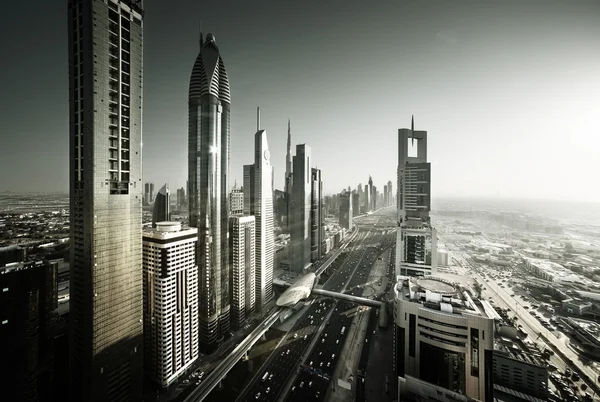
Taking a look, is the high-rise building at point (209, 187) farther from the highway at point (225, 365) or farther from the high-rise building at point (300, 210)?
the high-rise building at point (300, 210)

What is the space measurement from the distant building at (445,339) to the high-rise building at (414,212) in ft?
63.8

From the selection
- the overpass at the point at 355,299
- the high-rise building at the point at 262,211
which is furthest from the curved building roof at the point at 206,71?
the overpass at the point at 355,299

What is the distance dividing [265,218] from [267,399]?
25687 mm

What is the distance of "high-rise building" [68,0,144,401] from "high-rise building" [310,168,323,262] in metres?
49.0

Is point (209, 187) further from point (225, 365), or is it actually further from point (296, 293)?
point (296, 293)

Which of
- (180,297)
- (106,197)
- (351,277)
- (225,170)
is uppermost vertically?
(225,170)

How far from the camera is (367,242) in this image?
95.9m

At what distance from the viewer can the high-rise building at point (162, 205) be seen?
36188 millimetres

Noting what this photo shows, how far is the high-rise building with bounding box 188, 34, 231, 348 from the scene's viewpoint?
31562 millimetres

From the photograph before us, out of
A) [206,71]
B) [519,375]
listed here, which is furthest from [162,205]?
[519,375]

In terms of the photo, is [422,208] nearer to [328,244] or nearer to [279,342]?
[279,342]

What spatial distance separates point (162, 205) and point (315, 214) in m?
40.2

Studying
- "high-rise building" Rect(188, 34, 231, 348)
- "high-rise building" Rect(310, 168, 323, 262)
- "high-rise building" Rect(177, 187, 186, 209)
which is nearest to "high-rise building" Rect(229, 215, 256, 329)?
"high-rise building" Rect(188, 34, 231, 348)

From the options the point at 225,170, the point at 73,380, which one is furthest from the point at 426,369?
the point at 225,170
